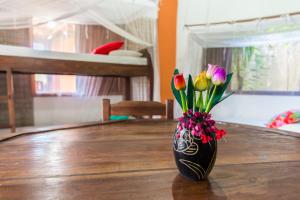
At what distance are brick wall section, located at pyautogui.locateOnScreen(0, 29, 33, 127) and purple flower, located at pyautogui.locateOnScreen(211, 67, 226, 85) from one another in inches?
121

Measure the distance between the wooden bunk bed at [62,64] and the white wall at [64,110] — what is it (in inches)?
27.1

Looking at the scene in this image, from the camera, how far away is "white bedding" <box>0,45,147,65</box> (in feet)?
6.63

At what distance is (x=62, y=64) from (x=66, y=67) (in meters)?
0.05

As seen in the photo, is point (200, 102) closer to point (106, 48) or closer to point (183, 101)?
point (183, 101)

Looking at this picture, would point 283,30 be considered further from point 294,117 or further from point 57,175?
point 57,175

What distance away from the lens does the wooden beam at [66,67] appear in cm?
205

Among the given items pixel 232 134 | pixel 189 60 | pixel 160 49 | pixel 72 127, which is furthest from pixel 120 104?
pixel 160 49

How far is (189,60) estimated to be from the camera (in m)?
2.41

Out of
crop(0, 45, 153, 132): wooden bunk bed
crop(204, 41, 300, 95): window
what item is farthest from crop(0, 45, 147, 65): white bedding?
crop(204, 41, 300, 95): window

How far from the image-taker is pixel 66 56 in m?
2.26

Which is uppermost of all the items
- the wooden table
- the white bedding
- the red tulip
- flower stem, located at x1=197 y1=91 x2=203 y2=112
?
the white bedding

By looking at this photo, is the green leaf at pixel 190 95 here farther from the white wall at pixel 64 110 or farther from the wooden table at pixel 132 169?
the white wall at pixel 64 110

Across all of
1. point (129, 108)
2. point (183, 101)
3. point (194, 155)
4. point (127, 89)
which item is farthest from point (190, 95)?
point (127, 89)

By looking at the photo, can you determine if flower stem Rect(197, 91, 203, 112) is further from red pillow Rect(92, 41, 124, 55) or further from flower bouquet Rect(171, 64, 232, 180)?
red pillow Rect(92, 41, 124, 55)
